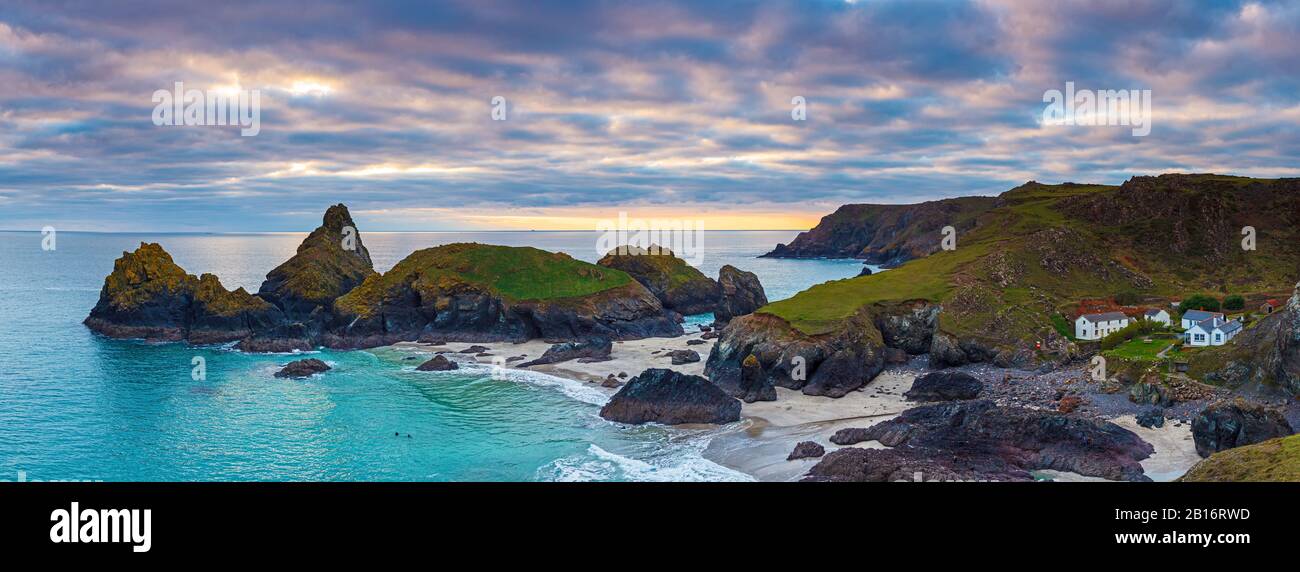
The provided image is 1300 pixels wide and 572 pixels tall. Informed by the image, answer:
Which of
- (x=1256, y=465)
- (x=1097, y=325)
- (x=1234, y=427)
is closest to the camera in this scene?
(x=1256, y=465)

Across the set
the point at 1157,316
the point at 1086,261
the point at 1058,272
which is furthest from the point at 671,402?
the point at 1086,261

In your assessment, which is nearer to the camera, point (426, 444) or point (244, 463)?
point (244, 463)

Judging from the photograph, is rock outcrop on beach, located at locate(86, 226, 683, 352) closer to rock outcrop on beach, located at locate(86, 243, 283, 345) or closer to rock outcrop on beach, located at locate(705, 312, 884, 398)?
rock outcrop on beach, located at locate(86, 243, 283, 345)

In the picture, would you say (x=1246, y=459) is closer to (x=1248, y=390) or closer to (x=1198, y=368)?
(x=1248, y=390)

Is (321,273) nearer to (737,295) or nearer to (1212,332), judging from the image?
(737,295)

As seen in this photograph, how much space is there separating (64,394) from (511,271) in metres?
54.0

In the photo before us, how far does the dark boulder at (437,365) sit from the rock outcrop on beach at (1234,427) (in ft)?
212

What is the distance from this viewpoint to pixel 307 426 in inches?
2309

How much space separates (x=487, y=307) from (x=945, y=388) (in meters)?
62.3

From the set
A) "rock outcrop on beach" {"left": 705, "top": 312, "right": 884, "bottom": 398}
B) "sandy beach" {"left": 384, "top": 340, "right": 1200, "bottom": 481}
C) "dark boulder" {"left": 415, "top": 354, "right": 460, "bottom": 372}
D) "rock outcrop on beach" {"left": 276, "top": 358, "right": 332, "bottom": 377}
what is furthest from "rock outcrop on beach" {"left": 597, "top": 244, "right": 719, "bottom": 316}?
"rock outcrop on beach" {"left": 276, "top": 358, "right": 332, "bottom": 377}
